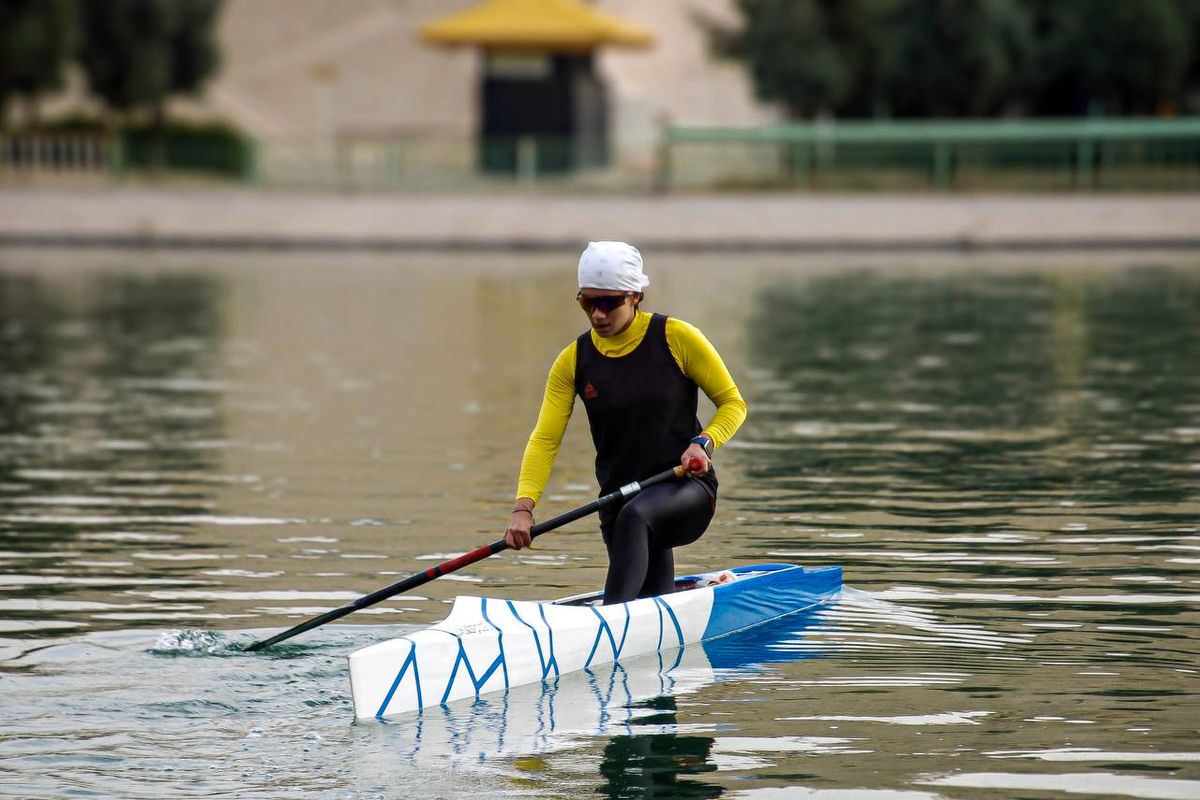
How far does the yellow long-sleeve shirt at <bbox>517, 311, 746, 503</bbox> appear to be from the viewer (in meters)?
9.31

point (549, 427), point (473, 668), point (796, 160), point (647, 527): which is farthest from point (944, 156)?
point (473, 668)

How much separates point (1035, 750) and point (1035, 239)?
34.3 m

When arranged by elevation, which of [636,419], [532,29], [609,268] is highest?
[532,29]

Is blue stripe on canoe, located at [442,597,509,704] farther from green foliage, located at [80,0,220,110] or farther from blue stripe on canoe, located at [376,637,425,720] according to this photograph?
green foliage, located at [80,0,220,110]

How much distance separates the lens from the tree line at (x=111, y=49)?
157 ft

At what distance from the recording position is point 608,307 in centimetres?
911

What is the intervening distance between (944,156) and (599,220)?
723 centimetres

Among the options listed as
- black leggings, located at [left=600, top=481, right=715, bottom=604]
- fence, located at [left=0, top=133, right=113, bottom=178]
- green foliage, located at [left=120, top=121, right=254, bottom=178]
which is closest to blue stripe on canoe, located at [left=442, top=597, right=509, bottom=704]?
black leggings, located at [left=600, top=481, right=715, bottom=604]

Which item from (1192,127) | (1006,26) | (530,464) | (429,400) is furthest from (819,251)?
(530,464)

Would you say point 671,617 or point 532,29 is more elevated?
point 532,29

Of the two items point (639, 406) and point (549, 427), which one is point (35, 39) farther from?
point (639, 406)

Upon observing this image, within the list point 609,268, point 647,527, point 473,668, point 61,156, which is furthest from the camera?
point 61,156

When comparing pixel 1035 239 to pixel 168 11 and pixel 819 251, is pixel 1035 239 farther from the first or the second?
pixel 168 11

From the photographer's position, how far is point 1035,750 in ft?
25.2
